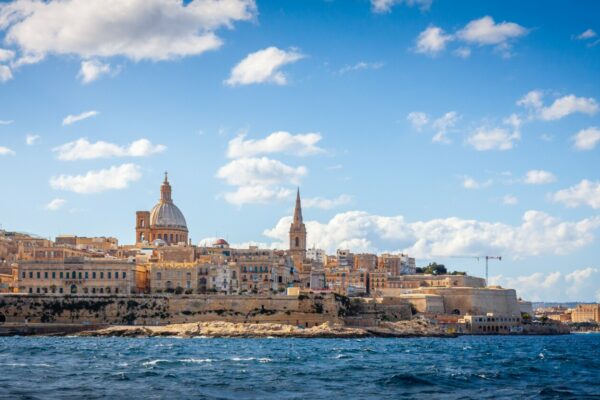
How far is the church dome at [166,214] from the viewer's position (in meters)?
122

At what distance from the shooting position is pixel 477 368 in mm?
46938

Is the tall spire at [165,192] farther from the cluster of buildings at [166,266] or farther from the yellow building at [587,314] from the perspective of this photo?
the yellow building at [587,314]

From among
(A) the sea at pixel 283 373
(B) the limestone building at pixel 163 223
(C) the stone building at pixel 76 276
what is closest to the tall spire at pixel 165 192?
(B) the limestone building at pixel 163 223

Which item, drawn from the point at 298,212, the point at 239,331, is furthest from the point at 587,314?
the point at 239,331

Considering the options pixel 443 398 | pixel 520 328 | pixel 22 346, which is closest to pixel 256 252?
pixel 520 328

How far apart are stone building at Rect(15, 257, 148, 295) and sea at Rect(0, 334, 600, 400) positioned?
86.7 feet

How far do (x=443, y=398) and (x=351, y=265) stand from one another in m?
103

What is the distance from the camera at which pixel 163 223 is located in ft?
398

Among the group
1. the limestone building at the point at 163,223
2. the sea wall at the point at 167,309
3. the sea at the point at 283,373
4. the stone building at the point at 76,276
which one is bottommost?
the sea at the point at 283,373

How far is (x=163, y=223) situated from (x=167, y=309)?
Result: 36317 millimetres

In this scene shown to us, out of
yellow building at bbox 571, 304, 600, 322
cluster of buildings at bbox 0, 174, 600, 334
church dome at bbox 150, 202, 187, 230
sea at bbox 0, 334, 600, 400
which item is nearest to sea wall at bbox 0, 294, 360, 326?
cluster of buildings at bbox 0, 174, 600, 334

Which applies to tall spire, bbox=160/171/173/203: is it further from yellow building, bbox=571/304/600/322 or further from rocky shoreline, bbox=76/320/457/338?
yellow building, bbox=571/304/600/322

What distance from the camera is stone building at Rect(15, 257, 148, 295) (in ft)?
288

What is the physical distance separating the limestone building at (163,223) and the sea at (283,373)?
5918 centimetres
